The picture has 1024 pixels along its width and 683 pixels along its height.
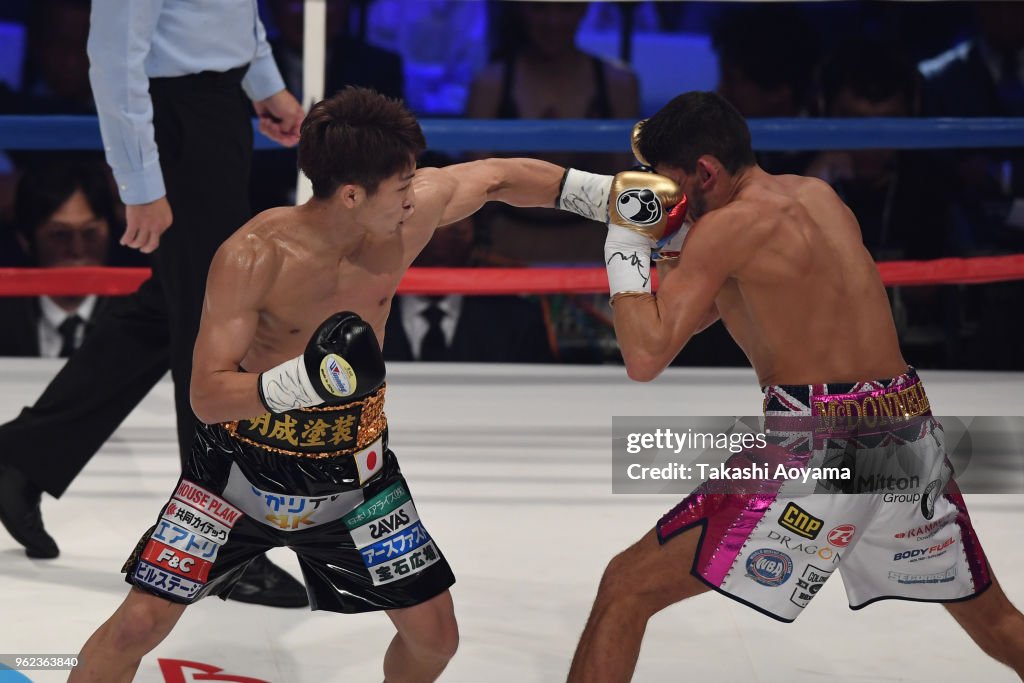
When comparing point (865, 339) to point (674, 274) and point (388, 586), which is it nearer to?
point (674, 274)

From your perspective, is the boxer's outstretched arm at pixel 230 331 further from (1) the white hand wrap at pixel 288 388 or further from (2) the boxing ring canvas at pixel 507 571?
(2) the boxing ring canvas at pixel 507 571

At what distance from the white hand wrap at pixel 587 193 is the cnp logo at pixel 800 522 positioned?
55 centimetres

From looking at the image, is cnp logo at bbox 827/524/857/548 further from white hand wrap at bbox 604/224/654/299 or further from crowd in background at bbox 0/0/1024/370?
crowd in background at bbox 0/0/1024/370

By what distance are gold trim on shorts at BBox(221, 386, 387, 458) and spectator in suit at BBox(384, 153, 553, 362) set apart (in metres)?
2.41

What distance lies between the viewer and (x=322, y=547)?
174cm

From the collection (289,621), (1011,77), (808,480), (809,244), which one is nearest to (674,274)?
(809,244)

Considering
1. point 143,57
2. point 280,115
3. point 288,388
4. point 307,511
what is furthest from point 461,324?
point 288,388

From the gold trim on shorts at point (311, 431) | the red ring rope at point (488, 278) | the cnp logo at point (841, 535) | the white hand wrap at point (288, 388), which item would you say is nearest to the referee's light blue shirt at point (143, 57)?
the gold trim on shorts at point (311, 431)

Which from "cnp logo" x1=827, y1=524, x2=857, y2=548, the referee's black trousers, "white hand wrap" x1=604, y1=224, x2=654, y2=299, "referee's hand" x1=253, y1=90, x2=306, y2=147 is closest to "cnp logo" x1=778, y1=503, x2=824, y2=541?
"cnp logo" x1=827, y1=524, x2=857, y2=548

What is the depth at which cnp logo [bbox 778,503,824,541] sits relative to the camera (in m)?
1.67

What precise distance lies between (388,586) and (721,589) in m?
0.44

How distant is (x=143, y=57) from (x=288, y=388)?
3.03ft

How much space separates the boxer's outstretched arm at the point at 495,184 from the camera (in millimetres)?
1933

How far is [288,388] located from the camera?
152cm
